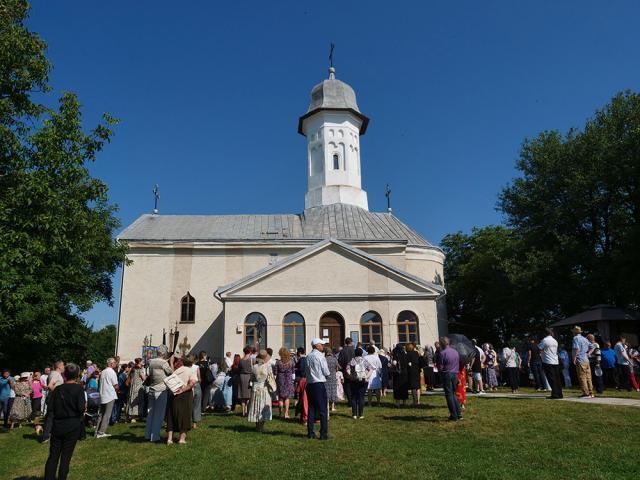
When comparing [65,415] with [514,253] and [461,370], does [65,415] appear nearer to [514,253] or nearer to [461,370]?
[461,370]

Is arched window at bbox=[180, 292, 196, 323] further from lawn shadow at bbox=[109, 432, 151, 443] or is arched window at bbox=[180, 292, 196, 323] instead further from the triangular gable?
lawn shadow at bbox=[109, 432, 151, 443]

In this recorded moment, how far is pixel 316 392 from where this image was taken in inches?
411

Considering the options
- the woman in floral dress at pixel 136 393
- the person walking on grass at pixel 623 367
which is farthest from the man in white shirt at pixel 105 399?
the person walking on grass at pixel 623 367

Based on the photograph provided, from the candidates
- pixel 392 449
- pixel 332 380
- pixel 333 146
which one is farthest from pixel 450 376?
pixel 333 146

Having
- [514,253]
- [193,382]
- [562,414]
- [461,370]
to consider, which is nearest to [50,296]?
[193,382]

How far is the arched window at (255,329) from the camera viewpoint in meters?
24.0

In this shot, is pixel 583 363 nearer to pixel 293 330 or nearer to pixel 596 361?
pixel 596 361

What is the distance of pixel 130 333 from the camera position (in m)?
30.0

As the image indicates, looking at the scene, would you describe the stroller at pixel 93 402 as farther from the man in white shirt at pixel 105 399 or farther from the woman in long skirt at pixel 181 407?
the woman in long skirt at pixel 181 407

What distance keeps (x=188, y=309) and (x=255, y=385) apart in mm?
19971

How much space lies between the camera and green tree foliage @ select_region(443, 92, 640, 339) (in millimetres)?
25734

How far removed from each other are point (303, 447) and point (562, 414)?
6157 millimetres

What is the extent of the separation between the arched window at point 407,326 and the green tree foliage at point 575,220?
6919 mm

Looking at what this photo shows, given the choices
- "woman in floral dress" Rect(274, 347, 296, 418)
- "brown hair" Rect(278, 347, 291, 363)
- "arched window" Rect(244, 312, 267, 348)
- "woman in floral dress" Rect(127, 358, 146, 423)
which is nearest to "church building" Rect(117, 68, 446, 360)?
"arched window" Rect(244, 312, 267, 348)
